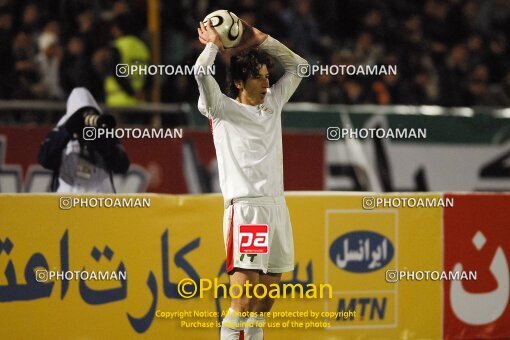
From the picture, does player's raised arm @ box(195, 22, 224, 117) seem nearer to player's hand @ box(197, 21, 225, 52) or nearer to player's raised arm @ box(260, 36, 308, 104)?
player's hand @ box(197, 21, 225, 52)

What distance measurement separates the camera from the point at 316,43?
48.8ft

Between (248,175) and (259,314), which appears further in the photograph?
(259,314)

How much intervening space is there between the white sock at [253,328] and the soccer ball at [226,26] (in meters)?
1.85

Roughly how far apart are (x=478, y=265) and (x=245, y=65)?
2.95 metres

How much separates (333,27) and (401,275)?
7.79 metres

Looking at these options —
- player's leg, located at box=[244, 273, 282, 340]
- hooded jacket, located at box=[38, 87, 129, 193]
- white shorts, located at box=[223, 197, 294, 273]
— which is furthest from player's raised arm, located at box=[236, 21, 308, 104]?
hooded jacket, located at box=[38, 87, 129, 193]

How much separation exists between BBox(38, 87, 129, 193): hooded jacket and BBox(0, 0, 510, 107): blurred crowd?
2.63 m

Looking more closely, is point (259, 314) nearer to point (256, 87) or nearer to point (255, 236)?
point (255, 236)

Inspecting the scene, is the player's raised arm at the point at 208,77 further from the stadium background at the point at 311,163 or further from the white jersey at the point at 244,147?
the stadium background at the point at 311,163

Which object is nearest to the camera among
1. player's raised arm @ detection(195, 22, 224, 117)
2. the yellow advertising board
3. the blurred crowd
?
player's raised arm @ detection(195, 22, 224, 117)

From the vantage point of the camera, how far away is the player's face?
719 cm

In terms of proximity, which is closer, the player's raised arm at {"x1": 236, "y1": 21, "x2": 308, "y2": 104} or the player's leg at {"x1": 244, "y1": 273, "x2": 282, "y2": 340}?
the player's leg at {"x1": 244, "y1": 273, "x2": 282, "y2": 340}

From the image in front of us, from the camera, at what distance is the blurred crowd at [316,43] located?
1244cm

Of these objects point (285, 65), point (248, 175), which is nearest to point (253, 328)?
point (248, 175)
